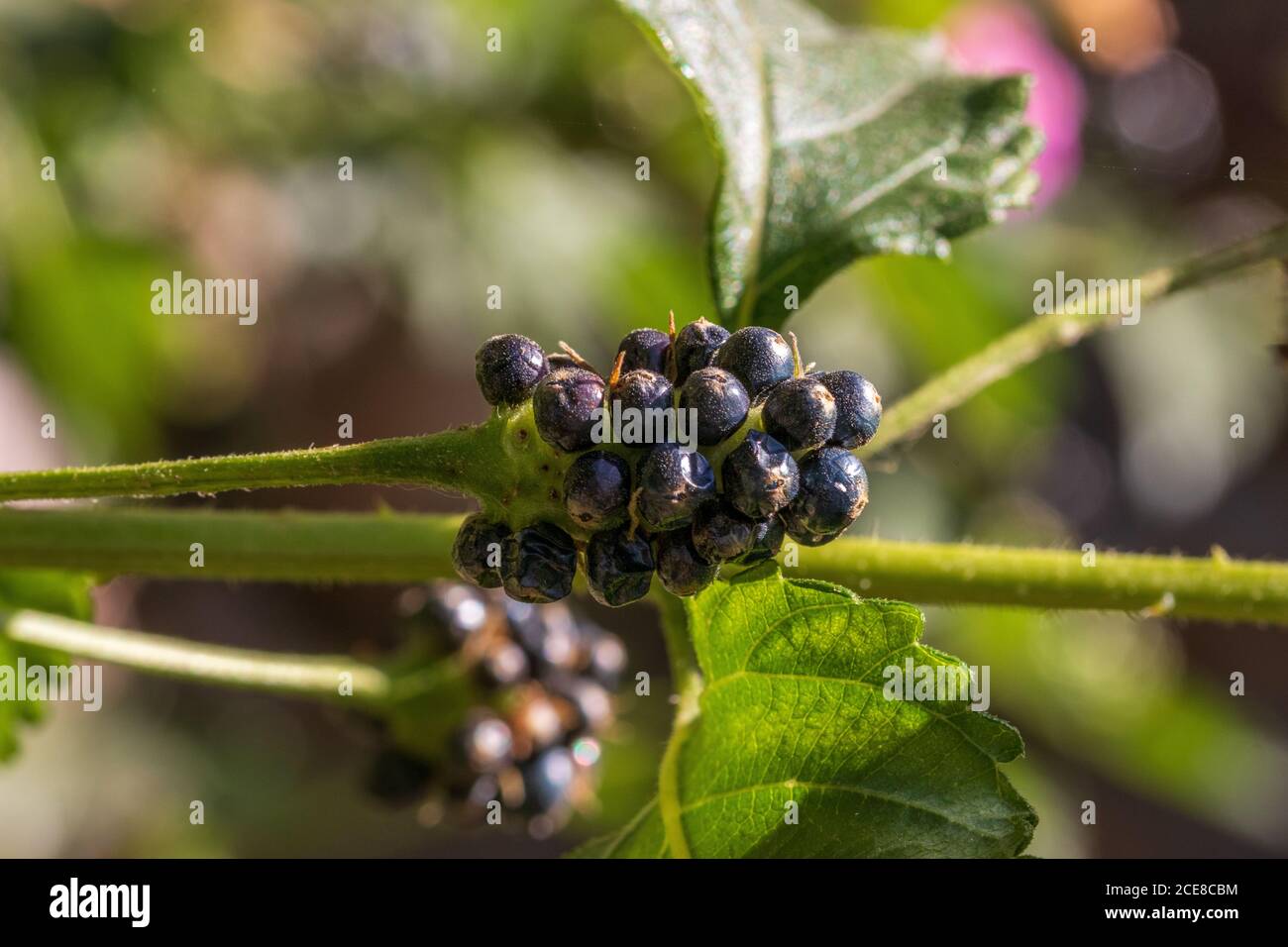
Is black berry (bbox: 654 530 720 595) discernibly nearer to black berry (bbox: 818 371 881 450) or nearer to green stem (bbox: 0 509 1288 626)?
black berry (bbox: 818 371 881 450)

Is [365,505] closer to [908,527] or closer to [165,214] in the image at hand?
[165,214]

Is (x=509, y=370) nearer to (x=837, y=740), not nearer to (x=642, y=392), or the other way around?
(x=642, y=392)

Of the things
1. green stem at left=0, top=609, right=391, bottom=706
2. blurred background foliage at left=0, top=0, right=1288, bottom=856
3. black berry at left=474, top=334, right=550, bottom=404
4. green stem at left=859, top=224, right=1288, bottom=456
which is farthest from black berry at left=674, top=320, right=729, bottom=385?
blurred background foliage at left=0, top=0, right=1288, bottom=856

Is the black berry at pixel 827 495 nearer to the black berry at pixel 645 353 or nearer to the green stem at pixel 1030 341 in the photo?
the black berry at pixel 645 353

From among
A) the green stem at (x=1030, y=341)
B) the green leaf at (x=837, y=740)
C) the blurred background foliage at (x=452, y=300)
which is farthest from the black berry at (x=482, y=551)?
the blurred background foliage at (x=452, y=300)

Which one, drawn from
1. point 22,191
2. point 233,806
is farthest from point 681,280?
point 233,806

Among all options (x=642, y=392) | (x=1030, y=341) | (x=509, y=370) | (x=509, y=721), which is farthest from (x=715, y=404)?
(x=509, y=721)
